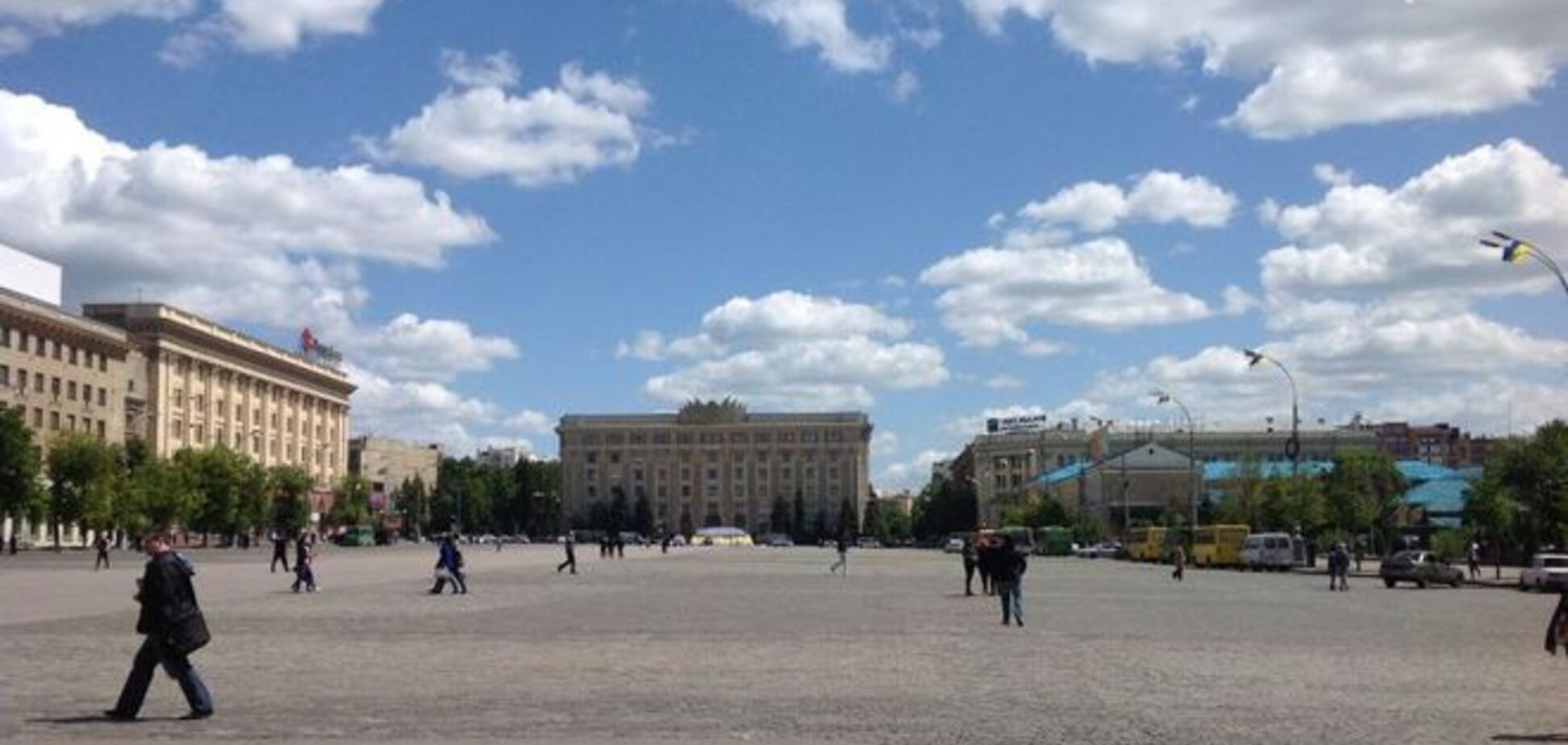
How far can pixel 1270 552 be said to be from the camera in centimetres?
7906

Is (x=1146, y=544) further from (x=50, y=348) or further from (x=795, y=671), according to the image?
(x=795, y=671)

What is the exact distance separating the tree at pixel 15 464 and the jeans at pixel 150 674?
8320cm

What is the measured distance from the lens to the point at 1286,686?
1819 centimetres

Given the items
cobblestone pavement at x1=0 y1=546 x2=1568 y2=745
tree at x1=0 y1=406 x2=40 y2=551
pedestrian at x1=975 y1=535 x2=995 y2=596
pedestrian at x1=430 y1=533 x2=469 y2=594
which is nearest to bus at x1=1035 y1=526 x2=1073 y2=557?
tree at x1=0 y1=406 x2=40 y2=551

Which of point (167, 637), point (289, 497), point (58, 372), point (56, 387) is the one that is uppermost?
point (58, 372)

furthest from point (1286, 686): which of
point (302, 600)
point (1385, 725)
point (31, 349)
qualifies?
point (31, 349)

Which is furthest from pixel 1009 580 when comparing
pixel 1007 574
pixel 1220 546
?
Answer: pixel 1220 546

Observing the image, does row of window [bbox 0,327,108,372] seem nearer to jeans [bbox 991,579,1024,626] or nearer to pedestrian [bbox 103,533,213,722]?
jeans [bbox 991,579,1024,626]

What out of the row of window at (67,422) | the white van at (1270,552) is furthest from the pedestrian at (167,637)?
the row of window at (67,422)

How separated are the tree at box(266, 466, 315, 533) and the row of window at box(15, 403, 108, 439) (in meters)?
16.1

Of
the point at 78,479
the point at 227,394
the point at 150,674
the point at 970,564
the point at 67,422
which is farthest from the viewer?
the point at 227,394

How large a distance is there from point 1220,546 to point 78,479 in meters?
67.2

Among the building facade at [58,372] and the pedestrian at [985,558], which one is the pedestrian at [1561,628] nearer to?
the pedestrian at [985,558]

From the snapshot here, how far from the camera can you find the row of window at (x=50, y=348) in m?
109
